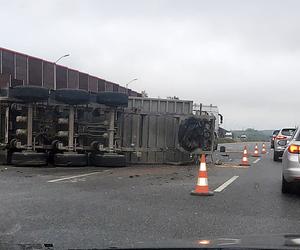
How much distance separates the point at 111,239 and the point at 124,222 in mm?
1133

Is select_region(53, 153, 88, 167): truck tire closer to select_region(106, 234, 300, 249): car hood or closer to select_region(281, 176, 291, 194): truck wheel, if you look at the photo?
select_region(281, 176, 291, 194): truck wheel

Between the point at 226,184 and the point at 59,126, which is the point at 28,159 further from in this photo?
the point at 226,184

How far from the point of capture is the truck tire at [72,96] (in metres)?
15.8

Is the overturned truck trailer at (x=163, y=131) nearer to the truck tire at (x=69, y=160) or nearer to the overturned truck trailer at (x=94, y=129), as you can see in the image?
the overturned truck trailer at (x=94, y=129)

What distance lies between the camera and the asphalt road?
5.94 m

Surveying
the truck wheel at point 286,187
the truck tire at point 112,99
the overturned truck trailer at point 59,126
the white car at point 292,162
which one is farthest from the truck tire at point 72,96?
the white car at point 292,162

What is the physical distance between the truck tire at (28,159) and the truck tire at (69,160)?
16.9 inches

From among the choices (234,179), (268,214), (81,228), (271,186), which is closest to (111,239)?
(81,228)

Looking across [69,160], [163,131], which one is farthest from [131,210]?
[163,131]

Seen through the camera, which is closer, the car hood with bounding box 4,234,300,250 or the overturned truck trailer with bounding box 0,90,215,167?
the car hood with bounding box 4,234,300,250

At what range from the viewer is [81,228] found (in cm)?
627

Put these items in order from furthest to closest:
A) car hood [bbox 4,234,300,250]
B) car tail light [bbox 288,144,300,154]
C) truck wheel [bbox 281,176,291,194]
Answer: truck wheel [bbox 281,176,291,194] → car tail light [bbox 288,144,300,154] → car hood [bbox 4,234,300,250]

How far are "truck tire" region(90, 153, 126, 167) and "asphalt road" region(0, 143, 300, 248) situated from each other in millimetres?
3264

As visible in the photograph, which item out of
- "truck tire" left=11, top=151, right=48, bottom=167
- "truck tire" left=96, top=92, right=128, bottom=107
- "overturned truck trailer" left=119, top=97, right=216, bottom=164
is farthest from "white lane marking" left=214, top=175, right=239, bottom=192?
"truck tire" left=11, top=151, right=48, bottom=167
